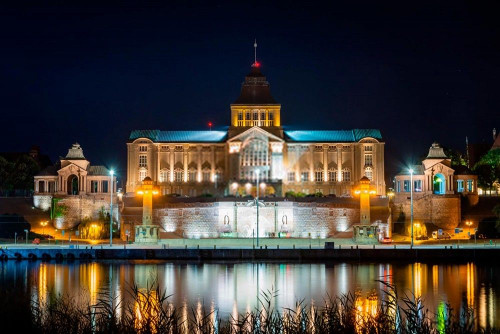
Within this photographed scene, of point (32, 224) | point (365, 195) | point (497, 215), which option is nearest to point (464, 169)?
point (497, 215)

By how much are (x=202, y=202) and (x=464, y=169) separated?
111 ft

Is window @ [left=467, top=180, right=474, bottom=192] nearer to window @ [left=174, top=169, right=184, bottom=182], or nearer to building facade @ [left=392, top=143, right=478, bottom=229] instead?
building facade @ [left=392, top=143, right=478, bottom=229]

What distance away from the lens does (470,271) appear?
77.5 metres

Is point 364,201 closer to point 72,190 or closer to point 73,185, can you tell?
point 72,190

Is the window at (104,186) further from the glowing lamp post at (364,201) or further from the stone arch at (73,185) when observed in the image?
the glowing lamp post at (364,201)

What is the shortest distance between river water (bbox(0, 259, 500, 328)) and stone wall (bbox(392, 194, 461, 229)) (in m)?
28.6

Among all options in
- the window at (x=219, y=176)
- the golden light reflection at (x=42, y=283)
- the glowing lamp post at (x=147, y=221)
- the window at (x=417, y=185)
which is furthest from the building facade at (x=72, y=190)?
the window at (x=417, y=185)

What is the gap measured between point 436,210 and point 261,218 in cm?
2124

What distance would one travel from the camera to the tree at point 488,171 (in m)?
124

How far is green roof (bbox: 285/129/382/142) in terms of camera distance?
132 metres

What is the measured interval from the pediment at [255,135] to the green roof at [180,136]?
433 centimetres

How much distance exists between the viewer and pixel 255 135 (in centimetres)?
12850

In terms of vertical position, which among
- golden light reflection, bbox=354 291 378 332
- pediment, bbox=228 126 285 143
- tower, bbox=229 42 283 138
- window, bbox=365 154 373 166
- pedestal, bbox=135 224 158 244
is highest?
tower, bbox=229 42 283 138

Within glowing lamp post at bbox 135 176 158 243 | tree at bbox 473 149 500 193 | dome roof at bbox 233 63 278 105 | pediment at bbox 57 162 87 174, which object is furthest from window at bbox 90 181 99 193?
tree at bbox 473 149 500 193
